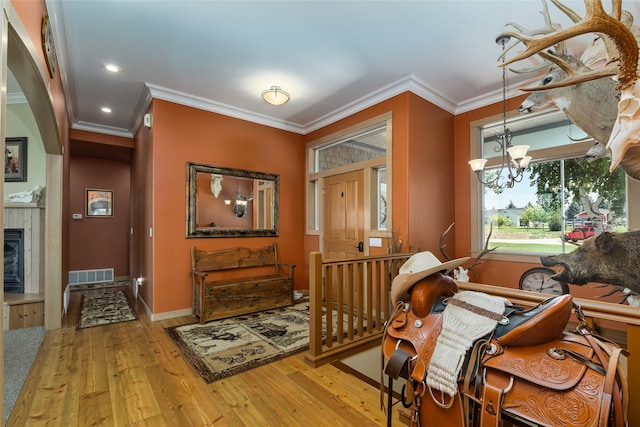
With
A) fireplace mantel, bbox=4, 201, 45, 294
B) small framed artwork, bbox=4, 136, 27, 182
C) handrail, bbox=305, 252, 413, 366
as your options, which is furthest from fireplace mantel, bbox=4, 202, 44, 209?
handrail, bbox=305, 252, 413, 366

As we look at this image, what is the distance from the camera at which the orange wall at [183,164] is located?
147 inches

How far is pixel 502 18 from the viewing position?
8.24 feet

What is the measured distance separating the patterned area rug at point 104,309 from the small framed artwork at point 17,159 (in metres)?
2.01

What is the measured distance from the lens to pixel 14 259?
12.3ft

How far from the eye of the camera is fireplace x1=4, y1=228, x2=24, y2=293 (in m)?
3.71

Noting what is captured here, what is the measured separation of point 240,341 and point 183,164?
2.49m

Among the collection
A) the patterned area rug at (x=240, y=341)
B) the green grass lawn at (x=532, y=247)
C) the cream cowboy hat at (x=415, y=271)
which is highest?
the cream cowboy hat at (x=415, y=271)

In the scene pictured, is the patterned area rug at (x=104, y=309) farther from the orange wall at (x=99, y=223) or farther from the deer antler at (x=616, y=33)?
the deer antler at (x=616, y=33)

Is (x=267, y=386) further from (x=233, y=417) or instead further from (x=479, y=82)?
(x=479, y=82)

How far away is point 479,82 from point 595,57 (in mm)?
1472

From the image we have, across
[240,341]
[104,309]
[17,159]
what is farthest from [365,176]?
[17,159]

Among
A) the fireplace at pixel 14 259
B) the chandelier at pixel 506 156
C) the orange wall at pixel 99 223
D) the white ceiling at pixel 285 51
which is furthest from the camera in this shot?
the orange wall at pixel 99 223

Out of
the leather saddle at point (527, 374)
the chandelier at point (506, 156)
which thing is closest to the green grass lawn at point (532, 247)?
the chandelier at point (506, 156)

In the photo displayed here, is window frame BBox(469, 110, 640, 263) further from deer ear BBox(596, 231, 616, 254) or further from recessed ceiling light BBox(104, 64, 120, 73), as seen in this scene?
recessed ceiling light BBox(104, 64, 120, 73)
